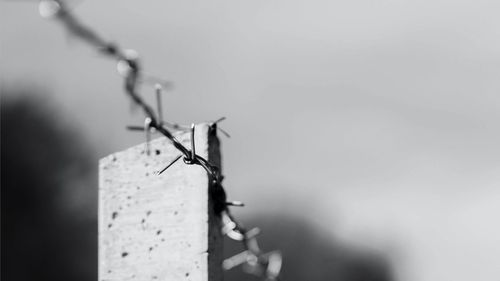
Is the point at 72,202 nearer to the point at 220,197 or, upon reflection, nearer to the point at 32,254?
the point at 32,254

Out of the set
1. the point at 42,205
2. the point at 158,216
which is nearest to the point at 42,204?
the point at 42,205

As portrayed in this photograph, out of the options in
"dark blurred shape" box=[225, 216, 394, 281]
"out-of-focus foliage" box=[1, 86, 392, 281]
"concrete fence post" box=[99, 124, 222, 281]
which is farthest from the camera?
"dark blurred shape" box=[225, 216, 394, 281]

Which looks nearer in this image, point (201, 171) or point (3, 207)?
point (201, 171)

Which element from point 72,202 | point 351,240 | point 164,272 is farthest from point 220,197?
point 351,240

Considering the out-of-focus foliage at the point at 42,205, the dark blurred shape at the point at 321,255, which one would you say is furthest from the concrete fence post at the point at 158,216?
the dark blurred shape at the point at 321,255

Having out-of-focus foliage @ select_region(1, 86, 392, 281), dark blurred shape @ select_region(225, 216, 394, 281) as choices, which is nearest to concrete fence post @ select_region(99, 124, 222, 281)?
out-of-focus foliage @ select_region(1, 86, 392, 281)

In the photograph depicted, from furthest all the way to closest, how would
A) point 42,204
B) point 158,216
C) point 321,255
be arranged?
point 321,255
point 42,204
point 158,216

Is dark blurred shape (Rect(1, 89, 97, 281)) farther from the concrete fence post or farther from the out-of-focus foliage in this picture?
the concrete fence post

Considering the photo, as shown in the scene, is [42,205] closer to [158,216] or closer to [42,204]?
[42,204]
